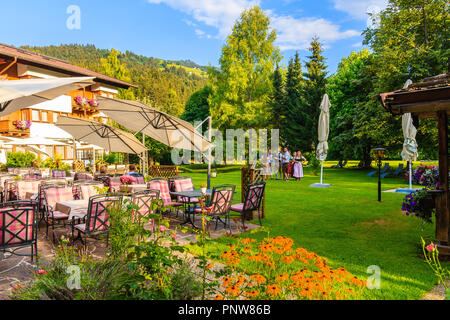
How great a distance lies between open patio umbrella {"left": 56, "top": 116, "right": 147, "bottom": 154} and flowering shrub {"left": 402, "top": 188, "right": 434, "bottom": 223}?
8207 mm

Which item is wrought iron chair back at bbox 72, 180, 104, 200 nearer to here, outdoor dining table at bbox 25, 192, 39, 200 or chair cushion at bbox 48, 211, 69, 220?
chair cushion at bbox 48, 211, 69, 220

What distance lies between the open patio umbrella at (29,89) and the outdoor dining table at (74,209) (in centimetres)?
200

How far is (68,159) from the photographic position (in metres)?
26.6

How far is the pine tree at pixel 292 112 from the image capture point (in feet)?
105

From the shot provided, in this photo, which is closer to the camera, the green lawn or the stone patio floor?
the stone patio floor

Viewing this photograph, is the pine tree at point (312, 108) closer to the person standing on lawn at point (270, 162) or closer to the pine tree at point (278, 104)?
the pine tree at point (278, 104)

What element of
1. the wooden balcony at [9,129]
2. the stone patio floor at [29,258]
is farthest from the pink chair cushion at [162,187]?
the wooden balcony at [9,129]

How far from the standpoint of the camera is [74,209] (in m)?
5.56

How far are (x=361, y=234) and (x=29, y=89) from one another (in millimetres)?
6533

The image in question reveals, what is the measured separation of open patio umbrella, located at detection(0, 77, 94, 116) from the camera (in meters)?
3.42

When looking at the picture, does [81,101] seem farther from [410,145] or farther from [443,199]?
[443,199]

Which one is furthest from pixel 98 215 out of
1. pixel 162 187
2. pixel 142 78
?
pixel 142 78

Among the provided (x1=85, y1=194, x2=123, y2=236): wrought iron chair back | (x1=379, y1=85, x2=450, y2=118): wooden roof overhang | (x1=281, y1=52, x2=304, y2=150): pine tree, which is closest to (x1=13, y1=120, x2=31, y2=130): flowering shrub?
(x1=85, y1=194, x2=123, y2=236): wrought iron chair back
